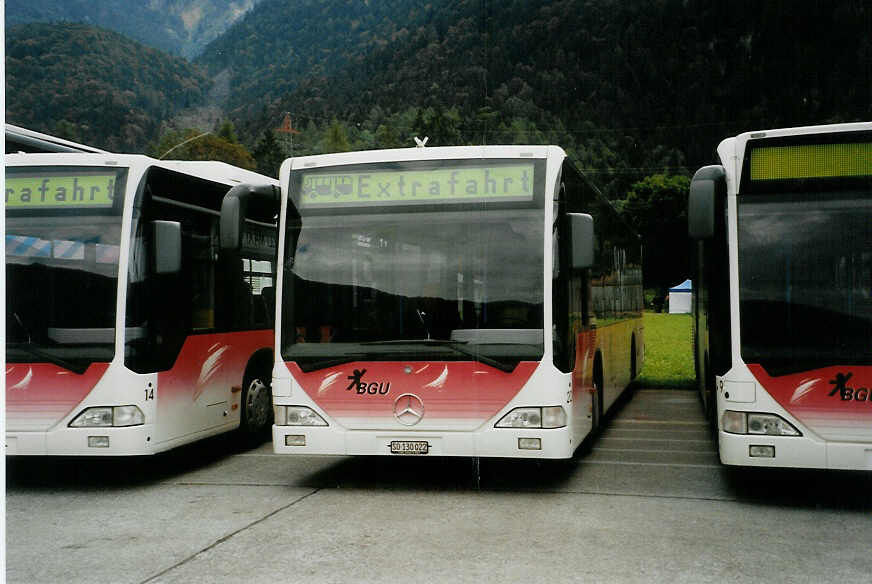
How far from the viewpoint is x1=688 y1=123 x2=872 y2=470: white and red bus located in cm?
754

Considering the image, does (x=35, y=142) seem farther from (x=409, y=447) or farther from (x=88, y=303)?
(x=409, y=447)

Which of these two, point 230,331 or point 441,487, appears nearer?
point 441,487

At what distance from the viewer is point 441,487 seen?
8.81 metres

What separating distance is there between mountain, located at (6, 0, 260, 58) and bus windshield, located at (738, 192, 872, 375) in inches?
233

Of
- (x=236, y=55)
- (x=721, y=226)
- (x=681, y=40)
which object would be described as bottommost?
(x=721, y=226)

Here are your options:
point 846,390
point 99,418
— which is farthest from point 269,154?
point 846,390

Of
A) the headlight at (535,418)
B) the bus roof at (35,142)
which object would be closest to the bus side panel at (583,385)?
the headlight at (535,418)

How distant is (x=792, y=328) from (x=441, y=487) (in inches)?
132

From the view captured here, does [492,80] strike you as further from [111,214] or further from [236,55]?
[111,214]

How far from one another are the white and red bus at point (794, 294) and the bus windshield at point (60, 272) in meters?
5.13

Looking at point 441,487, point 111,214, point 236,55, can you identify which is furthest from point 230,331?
point 236,55

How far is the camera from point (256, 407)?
37.9ft

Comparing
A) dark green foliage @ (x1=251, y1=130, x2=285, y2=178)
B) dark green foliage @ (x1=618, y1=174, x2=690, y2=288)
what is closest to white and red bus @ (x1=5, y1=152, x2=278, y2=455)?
dark green foliage @ (x1=251, y1=130, x2=285, y2=178)

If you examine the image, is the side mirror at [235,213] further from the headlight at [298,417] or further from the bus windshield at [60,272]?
the headlight at [298,417]
